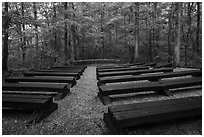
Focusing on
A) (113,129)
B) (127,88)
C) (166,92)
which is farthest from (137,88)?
(113,129)

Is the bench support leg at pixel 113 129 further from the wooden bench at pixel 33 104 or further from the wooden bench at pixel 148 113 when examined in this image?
the wooden bench at pixel 33 104

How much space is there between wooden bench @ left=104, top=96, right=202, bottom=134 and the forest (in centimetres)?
926

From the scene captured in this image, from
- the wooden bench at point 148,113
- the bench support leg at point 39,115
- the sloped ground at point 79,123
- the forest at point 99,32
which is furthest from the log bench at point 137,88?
the forest at point 99,32

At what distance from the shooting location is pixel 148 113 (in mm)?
3123

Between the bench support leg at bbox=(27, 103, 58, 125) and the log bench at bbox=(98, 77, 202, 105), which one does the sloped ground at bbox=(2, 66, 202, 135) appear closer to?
the bench support leg at bbox=(27, 103, 58, 125)

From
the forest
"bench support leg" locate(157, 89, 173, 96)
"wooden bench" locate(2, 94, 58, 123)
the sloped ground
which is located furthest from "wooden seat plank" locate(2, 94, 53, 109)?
the forest

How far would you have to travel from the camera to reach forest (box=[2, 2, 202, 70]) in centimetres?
1509

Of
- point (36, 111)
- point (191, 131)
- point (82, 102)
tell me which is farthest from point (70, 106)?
point (191, 131)

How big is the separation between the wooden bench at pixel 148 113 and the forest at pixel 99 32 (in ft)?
30.4

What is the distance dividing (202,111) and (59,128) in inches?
113

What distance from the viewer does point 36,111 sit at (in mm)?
4219

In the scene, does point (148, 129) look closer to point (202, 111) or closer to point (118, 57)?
point (202, 111)

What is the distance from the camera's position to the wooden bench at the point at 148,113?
3.00 m

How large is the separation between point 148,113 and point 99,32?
Result: 78.5 feet
